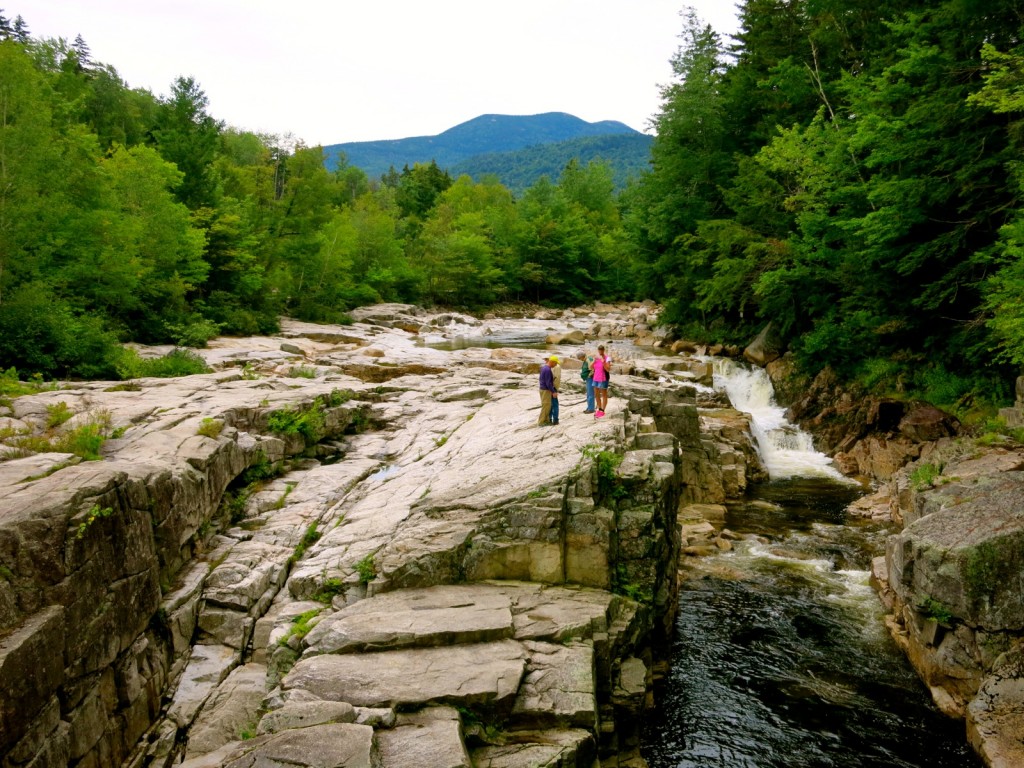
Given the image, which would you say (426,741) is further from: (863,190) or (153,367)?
(863,190)

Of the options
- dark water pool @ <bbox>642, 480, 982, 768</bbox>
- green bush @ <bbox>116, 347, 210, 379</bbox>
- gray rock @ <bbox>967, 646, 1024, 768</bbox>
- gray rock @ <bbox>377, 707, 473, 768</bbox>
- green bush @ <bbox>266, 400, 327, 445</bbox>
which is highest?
green bush @ <bbox>116, 347, 210, 379</bbox>

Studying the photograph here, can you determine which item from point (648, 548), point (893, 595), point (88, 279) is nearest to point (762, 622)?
point (893, 595)

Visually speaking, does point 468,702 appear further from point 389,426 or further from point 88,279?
point 88,279

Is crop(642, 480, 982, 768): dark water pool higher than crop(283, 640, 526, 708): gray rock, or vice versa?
crop(283, 640, 526, 708): gray rock

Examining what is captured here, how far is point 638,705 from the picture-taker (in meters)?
9.01

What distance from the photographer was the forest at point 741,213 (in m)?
18.5

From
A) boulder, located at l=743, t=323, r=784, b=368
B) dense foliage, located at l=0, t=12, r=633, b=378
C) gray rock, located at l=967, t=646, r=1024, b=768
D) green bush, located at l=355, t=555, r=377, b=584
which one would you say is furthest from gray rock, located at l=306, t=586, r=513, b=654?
boulder, located at l=743, t=323, r=784, b=368

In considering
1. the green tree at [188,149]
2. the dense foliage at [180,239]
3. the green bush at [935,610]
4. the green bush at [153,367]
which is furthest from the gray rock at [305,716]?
the green tree at [188,149]

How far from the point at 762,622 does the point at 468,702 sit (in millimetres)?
7632

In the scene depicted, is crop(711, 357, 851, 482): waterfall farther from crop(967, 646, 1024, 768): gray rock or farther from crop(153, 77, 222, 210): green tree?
crop(153, 77, 222, 210): green tree

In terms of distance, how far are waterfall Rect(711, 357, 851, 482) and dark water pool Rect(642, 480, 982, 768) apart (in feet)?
20.1

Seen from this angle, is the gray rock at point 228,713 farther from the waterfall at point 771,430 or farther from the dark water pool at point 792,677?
the waterfall at point 771,430

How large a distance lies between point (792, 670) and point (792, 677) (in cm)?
19

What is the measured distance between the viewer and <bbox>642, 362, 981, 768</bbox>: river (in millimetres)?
9227
